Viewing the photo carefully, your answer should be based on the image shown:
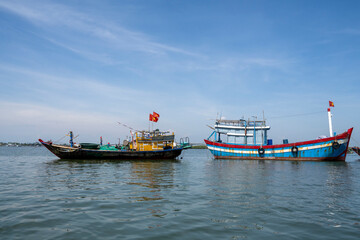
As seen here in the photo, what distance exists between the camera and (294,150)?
36.2 metres

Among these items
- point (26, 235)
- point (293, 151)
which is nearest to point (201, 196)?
point (26, 235)

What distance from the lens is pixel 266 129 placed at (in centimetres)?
4212

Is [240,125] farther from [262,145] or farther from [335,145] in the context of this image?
[335,145]

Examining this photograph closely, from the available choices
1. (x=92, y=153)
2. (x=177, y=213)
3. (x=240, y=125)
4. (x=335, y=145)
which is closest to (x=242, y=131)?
(x=240, y=125)

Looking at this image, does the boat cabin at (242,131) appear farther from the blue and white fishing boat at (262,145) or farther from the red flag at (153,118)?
the red flag at (153,118)

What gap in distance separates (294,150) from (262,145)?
519cm

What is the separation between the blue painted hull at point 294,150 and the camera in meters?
33.2

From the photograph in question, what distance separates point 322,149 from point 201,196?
3060cm

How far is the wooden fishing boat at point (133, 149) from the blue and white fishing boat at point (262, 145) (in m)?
9.93

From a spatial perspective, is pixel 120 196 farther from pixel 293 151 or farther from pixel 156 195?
pixel 293 151

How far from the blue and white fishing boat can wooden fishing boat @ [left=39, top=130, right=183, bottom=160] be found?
9.93 metres

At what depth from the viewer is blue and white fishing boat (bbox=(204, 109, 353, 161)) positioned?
110 ft

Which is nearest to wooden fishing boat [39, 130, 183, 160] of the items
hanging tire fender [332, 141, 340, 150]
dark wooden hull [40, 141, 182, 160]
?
Result: dark wooden hull [40, 141, 182, 160]

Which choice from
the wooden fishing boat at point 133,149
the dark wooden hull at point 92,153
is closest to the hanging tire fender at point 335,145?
the wooden fishing boat at point 133,149
